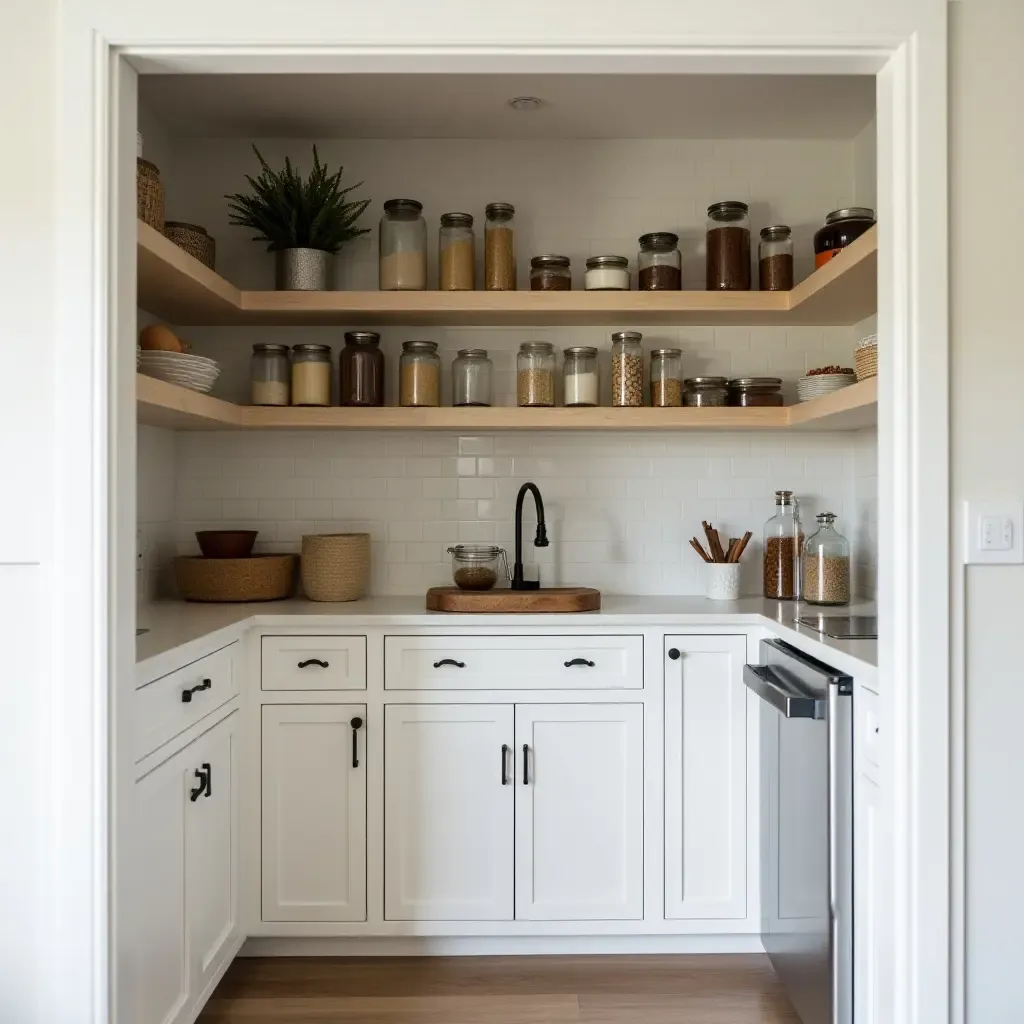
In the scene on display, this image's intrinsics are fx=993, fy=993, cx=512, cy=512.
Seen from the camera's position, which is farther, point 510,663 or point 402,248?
point 402,248

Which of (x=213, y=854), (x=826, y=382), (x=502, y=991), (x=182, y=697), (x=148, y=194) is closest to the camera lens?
(x=182, y=697)

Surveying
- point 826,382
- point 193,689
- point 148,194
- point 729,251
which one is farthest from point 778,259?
point 193,689

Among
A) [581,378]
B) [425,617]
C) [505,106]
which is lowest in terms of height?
[425,617]

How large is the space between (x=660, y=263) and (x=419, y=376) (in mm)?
824

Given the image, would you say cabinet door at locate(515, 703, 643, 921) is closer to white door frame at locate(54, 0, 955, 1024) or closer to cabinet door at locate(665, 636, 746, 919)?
cabinet door at locate(665, 636, 746, 919)

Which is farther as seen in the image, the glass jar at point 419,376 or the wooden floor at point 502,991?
the glass jar at point 419,376

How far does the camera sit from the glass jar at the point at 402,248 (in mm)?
3039

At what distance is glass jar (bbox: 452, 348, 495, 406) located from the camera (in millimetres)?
3086

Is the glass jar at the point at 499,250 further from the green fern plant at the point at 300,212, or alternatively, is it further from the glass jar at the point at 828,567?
the glass jar at the point at 828,567

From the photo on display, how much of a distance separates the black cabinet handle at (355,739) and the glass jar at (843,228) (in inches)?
72.6

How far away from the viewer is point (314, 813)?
9.12 ft

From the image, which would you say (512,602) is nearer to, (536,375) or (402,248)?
(536,375)
